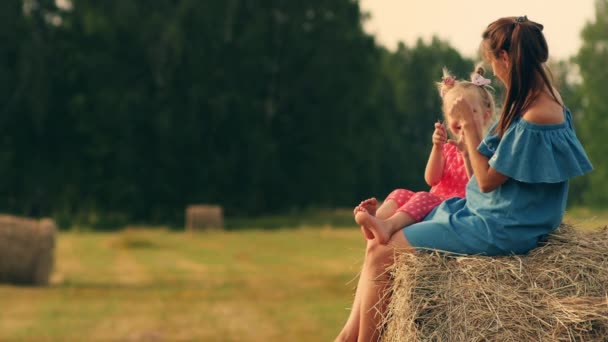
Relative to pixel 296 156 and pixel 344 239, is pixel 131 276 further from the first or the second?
pixel 296 156

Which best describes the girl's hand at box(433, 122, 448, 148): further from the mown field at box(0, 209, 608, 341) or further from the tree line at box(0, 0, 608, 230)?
the tree line at box(0, 0, 608, 230)

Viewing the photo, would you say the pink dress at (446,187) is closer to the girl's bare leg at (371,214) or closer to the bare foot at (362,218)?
the girl's bare leg at (371,214)

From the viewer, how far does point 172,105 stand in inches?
1492

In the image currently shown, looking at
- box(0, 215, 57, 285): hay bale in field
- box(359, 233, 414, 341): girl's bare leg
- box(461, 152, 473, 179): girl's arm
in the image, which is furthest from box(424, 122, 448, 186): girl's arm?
box(0, 215, 57, 285): hay bale in field

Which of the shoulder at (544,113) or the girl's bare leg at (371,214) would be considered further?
the girl's bare leg at (371,214)

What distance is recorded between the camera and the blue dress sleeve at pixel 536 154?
163 inches

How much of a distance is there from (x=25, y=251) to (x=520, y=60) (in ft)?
49.6

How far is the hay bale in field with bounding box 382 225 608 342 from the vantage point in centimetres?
391

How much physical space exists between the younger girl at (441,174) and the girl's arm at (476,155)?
8 centimetres

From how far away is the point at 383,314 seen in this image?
170 inches

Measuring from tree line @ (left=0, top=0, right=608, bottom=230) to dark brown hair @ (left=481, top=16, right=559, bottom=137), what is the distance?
1296 inches

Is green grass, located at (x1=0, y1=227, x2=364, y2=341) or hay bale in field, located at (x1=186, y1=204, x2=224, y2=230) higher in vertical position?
green grass, located at (x1=0, y1=227, x2=364, y2=341)

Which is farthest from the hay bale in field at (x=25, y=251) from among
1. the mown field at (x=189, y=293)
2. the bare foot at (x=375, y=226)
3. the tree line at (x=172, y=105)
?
the tree line at (x=172, y=105)

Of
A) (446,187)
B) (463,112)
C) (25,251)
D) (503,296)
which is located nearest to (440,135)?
(463,112)
